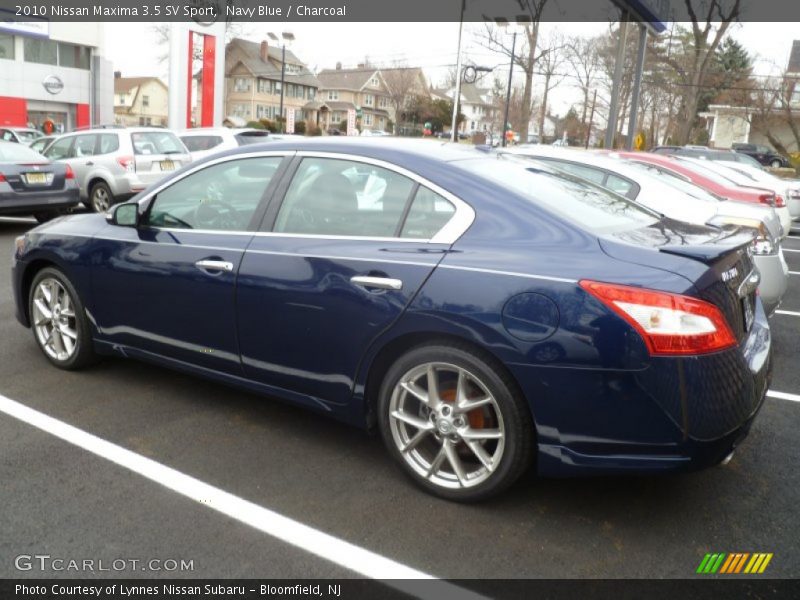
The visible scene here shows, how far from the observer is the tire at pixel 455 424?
3082mm

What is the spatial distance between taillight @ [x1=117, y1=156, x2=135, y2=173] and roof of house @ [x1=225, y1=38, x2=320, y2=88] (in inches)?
2671

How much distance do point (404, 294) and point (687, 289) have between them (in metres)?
1.16

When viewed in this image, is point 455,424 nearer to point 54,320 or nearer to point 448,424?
point 448,424

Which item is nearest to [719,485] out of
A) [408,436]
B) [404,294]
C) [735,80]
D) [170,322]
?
[408,436]

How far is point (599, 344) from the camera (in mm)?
2832

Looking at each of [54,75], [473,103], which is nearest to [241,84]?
[54,75]

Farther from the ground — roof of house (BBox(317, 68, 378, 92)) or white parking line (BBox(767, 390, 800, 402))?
roof of house (BBox(317, 68, 378, 92))

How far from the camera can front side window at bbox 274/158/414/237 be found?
353 centimetres

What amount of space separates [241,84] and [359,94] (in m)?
20.4

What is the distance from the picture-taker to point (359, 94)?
9581 cm

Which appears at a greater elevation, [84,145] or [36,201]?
[84,145]

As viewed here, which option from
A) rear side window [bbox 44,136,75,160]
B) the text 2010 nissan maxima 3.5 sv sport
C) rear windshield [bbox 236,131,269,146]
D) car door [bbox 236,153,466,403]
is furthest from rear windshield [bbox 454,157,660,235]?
rear windshield [bbox 236,131,269,146]

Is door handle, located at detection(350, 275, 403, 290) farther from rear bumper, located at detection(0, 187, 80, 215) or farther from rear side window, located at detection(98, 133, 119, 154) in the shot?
rear side window, located at detection(98, 133, 119, 154)

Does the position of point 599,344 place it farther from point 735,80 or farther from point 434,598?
point 735,80
